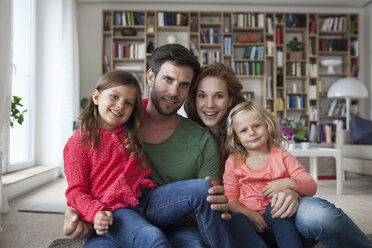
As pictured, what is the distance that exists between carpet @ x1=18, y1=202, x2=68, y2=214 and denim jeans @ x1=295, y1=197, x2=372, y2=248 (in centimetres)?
193

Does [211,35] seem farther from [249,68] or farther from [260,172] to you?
[260,172]

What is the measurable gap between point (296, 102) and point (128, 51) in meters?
2.96

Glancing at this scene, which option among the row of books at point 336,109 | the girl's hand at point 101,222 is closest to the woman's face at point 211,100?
the girl's hand at point 101,222

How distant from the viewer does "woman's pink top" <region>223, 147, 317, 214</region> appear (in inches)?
53.7

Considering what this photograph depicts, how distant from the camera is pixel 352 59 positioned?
567 cm

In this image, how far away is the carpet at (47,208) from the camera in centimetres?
246

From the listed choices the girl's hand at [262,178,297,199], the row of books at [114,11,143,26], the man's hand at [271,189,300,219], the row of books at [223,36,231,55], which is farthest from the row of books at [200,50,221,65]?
the man's hand at [271,189,300,219]

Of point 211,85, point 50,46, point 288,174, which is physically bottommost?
point 288,174

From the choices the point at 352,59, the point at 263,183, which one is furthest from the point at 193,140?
the point at 352,59

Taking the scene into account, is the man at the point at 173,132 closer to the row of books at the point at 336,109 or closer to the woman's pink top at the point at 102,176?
the woman's pink top at the point at 102,176

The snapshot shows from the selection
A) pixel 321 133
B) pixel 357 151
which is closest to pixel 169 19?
pixel 321 133

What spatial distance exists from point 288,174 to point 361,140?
9.86ft

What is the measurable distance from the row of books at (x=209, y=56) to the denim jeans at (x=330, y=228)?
4.43m

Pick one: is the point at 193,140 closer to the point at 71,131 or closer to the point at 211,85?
the point at 211,85
